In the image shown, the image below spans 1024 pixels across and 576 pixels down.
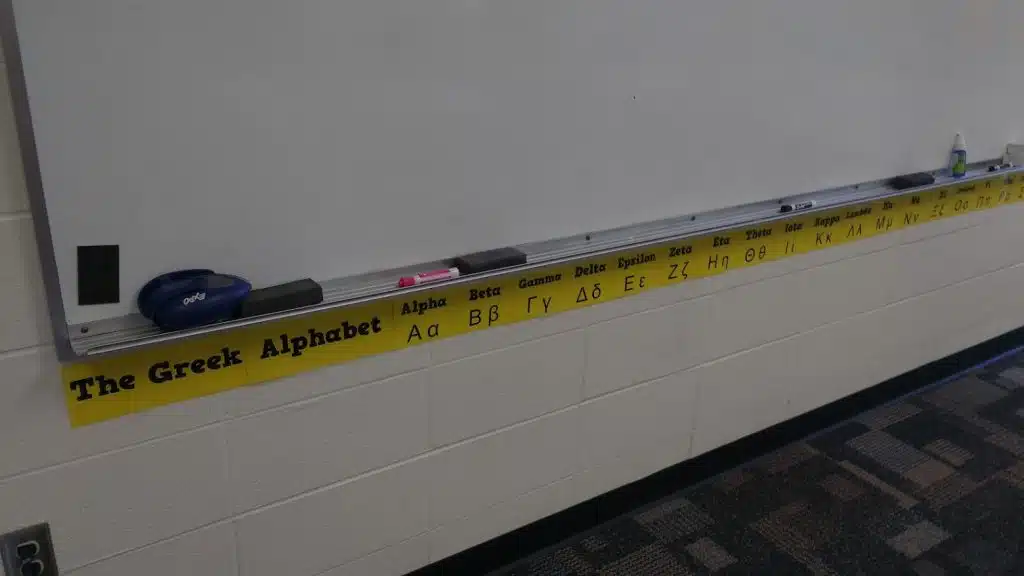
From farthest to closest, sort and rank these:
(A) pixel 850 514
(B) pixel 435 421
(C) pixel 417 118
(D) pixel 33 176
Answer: (A) pixel 850 514, (B) pixel 435 421, (C) pixel 417 118, (D) pixel 33 176

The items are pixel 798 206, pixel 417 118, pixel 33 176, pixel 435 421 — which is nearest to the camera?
pixel 33 176

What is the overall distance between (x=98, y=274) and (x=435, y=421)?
0.67 meters

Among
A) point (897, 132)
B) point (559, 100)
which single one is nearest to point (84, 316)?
point (559, 100)

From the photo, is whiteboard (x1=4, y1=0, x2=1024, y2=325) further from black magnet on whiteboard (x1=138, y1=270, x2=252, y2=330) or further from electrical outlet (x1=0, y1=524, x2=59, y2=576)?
electrical outlet (x1=0, y1=524, x2=59, y2=576)

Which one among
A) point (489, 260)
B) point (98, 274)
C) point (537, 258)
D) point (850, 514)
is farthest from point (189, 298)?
point (850, 514)

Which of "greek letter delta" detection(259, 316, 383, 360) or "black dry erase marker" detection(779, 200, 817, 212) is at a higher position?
"black dry erase marker" detection(779, 200, 817, 212)

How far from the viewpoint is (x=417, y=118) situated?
122cm

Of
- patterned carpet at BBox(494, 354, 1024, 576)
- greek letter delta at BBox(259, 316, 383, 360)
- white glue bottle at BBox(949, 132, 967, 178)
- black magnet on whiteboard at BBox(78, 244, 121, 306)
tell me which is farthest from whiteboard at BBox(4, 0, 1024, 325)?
patterned carpet at BBox(494, 354, 1024, 576)

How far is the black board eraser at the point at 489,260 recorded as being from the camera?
1336 mm

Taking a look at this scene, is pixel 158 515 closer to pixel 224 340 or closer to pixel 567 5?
pixel 224 340

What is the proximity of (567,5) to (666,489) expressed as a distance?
125 centimetres

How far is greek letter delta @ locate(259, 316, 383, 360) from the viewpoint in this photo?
4.04 feet

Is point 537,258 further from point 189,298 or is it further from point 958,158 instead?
point 958,158

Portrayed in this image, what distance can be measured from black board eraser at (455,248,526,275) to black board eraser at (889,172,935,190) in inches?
46.8
